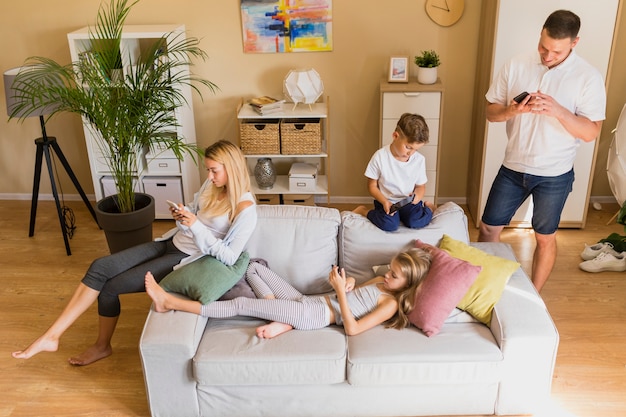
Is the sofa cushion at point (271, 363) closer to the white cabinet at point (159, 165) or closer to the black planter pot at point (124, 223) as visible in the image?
the black planter pot at point (124, 223)

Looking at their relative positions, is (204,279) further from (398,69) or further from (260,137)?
(398,69)

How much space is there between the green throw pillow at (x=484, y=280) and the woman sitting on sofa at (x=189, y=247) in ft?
3.27

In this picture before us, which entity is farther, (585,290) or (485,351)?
(585,290)

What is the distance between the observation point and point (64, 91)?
359 cm

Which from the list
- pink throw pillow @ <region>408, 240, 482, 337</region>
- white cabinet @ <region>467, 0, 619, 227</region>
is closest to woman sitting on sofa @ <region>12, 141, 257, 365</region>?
pink throw pillow @ <region>408, 240, 482, 337</region>

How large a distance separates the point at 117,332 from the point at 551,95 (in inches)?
99.4

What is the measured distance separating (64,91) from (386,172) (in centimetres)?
183

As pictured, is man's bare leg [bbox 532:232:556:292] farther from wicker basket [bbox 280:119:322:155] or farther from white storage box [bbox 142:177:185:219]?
white storage box [bbox 142:177:185:219]

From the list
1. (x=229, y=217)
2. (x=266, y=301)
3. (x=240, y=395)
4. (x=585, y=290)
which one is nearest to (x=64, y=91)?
(x=229, y=217)

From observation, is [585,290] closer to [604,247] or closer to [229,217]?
[604,247]

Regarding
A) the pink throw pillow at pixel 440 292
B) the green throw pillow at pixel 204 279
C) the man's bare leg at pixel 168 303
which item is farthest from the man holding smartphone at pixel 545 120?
the man's bare leg at pixel 168 303

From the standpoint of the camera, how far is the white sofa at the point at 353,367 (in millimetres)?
2629

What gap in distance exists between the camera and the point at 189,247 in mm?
3109

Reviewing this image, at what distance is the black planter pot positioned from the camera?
3754mm
